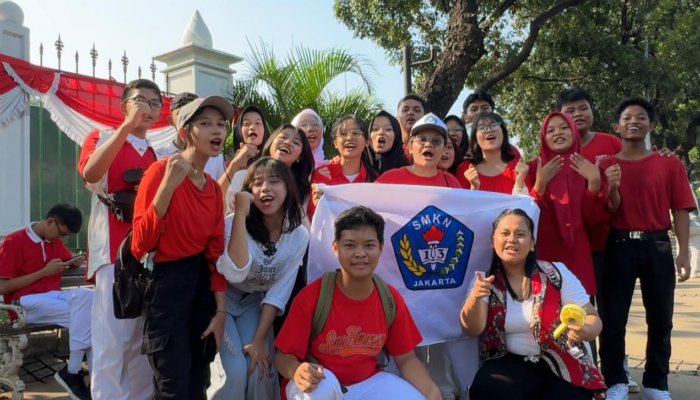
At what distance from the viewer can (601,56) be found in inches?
586

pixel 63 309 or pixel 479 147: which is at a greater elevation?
pixel 479 147

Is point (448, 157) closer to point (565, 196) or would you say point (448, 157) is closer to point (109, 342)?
point (565, 196)

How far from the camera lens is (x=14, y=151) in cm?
682

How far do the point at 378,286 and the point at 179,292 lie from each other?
99 centimetres

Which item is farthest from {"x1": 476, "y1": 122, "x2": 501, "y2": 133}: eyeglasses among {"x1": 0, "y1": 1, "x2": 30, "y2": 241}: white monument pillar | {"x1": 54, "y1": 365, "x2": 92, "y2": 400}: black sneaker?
{"x1": 0, "y1": 1, "x2": 30, "y2": 241}: white monument pillar

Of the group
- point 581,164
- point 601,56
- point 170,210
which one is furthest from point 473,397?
point 601,56

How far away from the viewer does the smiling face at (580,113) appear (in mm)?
4234

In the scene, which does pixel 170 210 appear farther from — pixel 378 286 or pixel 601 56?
pixel 601 56

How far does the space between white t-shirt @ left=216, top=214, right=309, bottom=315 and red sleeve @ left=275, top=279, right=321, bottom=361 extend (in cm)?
24

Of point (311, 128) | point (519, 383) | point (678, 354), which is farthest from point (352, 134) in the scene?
point (678, 354)

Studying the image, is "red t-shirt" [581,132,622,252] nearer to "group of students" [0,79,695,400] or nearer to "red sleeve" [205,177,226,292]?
→ "group of students" [0,79,695,400]

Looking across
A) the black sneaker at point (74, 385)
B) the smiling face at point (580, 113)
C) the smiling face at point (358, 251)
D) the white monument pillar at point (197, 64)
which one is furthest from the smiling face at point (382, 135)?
the white monument pillar at point (197, 64)

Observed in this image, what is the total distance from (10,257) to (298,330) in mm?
2945

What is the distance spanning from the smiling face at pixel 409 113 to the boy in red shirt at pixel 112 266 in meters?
2.10
